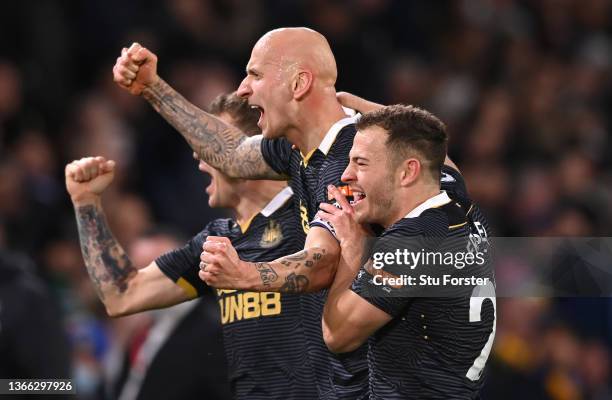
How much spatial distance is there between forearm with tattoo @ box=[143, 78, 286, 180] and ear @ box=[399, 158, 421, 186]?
92 cm

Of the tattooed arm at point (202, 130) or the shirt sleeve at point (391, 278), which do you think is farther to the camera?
the tattooed arm at point (202, 130)

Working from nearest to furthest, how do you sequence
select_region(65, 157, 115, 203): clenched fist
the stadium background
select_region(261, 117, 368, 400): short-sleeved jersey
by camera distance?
select_region(261, 117, 368, 400): short-sleeved jersey → select_region(65, 157, 115, 203): clenched fist → the stadium background

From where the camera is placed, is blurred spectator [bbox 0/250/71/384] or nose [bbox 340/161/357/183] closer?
nose [bbox 340/161/357/183]

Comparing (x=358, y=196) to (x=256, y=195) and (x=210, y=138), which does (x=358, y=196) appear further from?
(x=256, y=195)

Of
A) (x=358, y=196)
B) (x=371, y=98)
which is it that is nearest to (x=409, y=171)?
(x=358, y=196)

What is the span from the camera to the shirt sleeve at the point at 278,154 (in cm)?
564

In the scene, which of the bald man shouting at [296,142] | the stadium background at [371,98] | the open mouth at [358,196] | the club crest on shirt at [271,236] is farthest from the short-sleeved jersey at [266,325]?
the stadium background at [371,98]

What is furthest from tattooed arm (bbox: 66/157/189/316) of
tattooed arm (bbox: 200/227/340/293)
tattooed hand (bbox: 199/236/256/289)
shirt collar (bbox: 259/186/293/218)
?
tattooed hand (bbox: 199/236/256/289)

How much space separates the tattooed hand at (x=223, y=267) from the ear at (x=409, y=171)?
0.64 m

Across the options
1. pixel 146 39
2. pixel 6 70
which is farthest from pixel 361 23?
pixel 6 70

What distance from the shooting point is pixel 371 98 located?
434 inches

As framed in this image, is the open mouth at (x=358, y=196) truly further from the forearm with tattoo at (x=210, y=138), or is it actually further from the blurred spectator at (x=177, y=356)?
the blurred spectator at (x=177, y=356)

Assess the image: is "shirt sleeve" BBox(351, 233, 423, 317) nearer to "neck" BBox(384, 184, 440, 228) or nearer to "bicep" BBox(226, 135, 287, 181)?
"neck" BBox(384, 184, 440, 228)

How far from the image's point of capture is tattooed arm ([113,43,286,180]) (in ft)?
18.6
